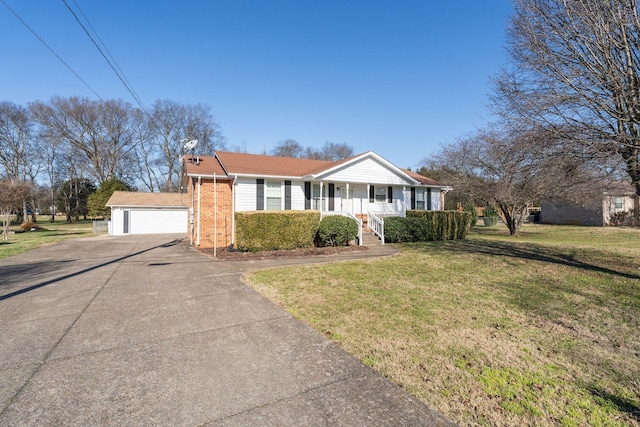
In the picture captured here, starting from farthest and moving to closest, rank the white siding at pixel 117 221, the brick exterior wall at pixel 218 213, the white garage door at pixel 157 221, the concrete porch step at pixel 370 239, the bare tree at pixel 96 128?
the bare tree at pixel 96 128 < the white garage door at pixel 157 221 < the white siding at pixel 117 221 < the concrete porch step at pixel 370 239 < the brick exterior wall at pixel 218 213

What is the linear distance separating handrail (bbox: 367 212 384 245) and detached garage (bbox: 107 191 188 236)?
18.2 meters

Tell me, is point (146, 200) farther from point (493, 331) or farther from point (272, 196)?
point (493, 331)

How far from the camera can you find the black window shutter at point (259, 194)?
1468 cm

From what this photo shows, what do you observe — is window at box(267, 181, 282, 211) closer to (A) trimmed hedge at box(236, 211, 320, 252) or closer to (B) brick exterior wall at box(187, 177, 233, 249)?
(B) brick exterior wall at box(187, 177, 233, 249)

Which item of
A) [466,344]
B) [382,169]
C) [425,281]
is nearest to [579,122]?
[425,281]

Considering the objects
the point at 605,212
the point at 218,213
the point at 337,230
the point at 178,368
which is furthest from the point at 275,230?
the point at 605,212

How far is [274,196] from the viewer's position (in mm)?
15133

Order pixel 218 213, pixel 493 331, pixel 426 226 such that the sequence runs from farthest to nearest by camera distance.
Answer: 1. pixel 426 226
2. pixel 218 213
3. pixel 493 331

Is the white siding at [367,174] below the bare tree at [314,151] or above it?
below

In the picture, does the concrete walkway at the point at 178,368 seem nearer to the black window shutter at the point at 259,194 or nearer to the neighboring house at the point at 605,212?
the black window shutter at the point at 259,194

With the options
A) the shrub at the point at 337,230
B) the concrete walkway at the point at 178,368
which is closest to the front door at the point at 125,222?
the shrub at the point at 337,230

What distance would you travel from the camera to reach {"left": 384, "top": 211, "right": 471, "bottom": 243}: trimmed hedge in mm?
15031

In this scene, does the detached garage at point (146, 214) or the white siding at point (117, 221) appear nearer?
the white siding at point (117, 221)

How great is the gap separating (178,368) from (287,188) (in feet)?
41.1
